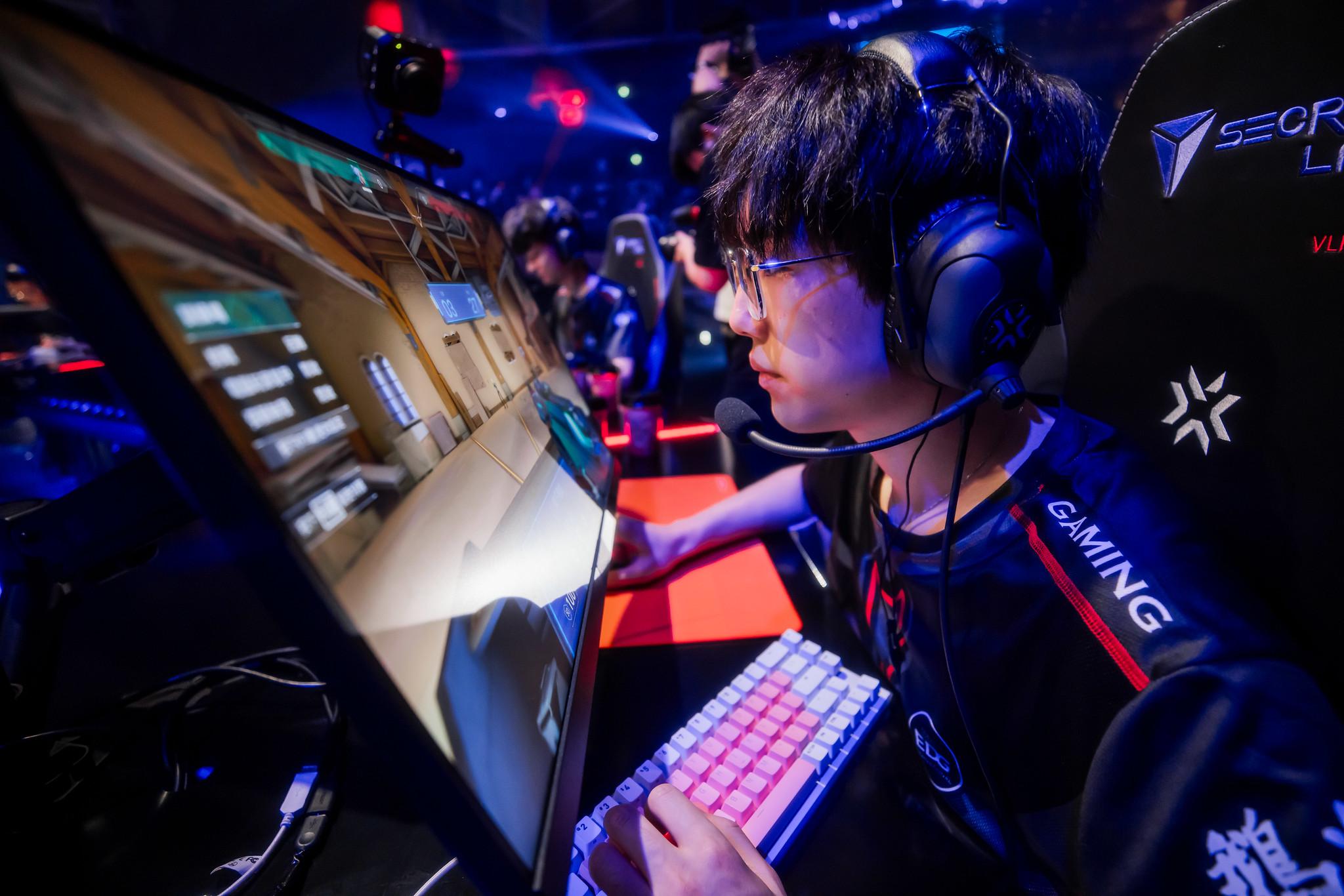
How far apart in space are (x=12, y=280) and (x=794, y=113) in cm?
310

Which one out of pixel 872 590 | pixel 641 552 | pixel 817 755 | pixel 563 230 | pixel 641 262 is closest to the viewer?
pixel 817 755

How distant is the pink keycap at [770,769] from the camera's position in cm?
53

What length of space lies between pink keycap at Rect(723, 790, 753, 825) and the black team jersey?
219 mm

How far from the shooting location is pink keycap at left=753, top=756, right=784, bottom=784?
1.74ft

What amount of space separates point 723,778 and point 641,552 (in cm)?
46

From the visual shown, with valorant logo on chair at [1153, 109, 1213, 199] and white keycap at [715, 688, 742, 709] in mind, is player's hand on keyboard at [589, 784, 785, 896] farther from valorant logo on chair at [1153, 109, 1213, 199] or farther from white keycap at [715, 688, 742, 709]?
valorant logo on chair at [1153, 109, 1213, 199]

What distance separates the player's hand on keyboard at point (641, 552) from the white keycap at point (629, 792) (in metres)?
0.41

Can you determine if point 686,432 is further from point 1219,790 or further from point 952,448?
point 1219,790

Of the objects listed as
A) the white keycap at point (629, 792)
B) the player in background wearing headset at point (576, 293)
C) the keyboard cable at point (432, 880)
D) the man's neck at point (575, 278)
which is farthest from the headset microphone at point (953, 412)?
the man's neck at point (575, 278)

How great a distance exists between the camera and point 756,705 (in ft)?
2.00

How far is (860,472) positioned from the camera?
915 mm

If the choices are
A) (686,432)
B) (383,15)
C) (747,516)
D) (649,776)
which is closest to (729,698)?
(649,776)

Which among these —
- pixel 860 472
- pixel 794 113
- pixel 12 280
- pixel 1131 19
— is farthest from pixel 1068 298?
pixel 1131 19

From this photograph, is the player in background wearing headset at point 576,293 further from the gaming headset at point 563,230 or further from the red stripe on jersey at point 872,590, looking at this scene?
the red stripe on jersey at point 872,590
